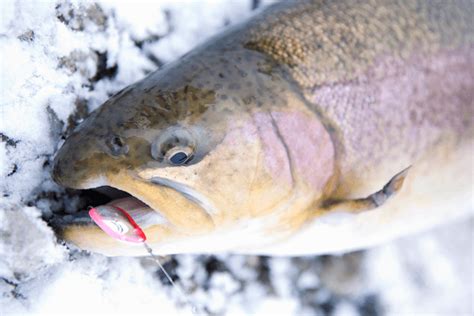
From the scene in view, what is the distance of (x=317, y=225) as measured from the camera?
1.73 m

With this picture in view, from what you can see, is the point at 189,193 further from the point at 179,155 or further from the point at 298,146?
the point at 298,146

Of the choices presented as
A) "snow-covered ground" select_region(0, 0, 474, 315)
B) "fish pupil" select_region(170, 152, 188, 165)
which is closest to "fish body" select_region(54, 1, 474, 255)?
"fish pupil" select_region(170, 152, 188, 165)

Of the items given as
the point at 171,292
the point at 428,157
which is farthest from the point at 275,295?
the point at 428,157

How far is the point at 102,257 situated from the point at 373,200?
2.48 ft

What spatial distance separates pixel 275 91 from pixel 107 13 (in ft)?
2.02

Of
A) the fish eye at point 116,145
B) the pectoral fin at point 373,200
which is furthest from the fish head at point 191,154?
the pectoral fin at point 373,200

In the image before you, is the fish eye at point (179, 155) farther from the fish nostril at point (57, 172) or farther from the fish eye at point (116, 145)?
the fish nostril at point (57, 172)

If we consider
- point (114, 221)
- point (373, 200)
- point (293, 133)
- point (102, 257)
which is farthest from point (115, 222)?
point (373, 200)

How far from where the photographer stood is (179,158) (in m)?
1.35

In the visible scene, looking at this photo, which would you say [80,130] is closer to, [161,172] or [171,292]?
[161,172]

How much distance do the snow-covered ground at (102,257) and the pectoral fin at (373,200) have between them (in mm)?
596

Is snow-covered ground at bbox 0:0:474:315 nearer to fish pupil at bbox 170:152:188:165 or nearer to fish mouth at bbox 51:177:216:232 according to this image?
fish mouth at bbox 51:177:216:232

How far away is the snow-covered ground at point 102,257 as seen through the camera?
4.86 feet

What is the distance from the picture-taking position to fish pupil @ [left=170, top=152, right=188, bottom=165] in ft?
4.40
